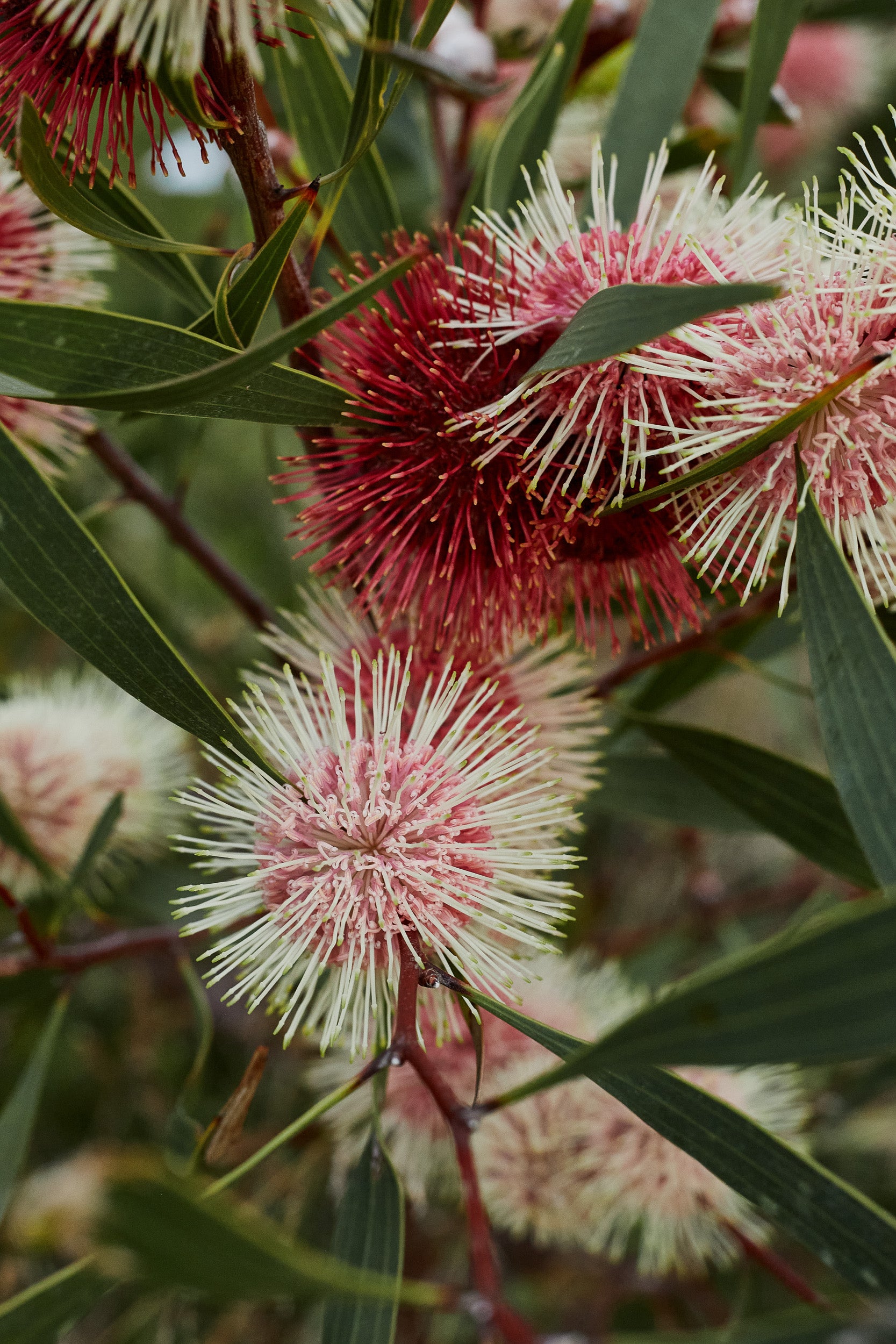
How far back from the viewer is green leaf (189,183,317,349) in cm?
58

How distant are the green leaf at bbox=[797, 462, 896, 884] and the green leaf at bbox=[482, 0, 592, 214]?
0.43 metres

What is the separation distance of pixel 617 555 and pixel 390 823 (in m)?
0.23

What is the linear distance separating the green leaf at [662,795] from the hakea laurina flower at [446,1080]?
17 cm

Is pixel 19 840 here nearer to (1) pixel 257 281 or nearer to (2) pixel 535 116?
(1) pixel 257 281

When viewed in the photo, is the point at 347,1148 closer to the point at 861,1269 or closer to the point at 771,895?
the point at 861,1269

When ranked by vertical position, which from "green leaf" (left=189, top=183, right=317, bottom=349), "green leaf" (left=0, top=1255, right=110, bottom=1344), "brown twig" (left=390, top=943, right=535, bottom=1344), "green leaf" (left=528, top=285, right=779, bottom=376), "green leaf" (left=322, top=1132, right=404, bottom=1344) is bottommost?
"green leaf" (left=0, top=1255, right=110, bottom=1344)

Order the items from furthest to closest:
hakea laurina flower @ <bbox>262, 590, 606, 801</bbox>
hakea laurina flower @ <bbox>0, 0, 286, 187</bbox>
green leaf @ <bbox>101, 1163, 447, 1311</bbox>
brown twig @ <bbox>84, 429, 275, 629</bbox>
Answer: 1. brown twig @ <bbox>84, 429, 275, 629</bbox>
2. hakea laurina flower @ <bbox>262, 590, 606, 801</bbox>
3. hakea laurina flower @ <bbox>0, 0, 286, 187</bbox>
4. green leaf @ <bbox>101, 1163, 447, 1311</bbox>

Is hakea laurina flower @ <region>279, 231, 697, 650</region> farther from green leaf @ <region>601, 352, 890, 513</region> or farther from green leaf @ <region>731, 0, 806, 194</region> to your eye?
green leaf @ <region>731, 0, 806, 194</region>

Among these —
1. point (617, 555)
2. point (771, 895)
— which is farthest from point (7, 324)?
point (771, 895)

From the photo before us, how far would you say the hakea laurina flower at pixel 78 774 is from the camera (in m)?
1.03

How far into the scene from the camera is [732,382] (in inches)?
23.4


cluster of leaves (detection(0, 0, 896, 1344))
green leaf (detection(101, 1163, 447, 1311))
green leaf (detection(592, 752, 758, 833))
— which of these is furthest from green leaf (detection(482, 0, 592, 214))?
green leaf (detection(101, 1163, 447, 1311))

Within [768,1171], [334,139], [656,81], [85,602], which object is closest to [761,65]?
[656,81]

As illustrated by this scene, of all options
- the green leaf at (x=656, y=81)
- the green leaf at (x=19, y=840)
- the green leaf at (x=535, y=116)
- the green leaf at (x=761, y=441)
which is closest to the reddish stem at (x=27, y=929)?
the green leaf at (x=19, y=840)
